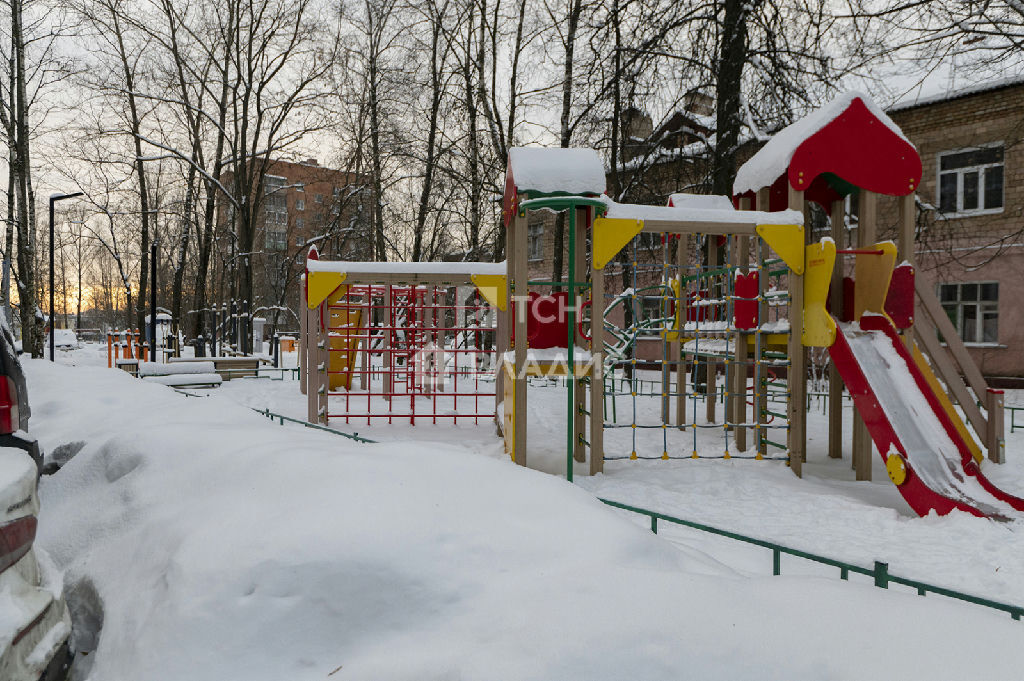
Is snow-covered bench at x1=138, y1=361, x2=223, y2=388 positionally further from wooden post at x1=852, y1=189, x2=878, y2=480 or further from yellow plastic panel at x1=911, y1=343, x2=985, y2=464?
yellow plastic panel at x1=911, y1=343, x2=985, y2=464

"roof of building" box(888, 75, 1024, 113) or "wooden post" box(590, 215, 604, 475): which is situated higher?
"roof of building" box(888, 75, 1024, 113)

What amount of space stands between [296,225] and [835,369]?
1813 inches

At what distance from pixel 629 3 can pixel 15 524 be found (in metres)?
12.0

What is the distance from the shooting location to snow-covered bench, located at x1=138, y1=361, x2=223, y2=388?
13.1 m

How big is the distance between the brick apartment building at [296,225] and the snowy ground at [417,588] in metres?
17.5

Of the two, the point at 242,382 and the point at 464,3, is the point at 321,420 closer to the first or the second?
the point at 242,382

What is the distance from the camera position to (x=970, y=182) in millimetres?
15906

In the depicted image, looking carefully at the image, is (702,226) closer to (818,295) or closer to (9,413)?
(818,295)

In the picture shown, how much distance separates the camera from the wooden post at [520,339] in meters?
6.51

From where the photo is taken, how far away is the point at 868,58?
30.7 feet

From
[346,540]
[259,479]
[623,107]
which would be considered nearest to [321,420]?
[259,479]

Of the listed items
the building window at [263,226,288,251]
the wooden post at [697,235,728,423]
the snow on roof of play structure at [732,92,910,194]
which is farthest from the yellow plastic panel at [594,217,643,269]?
the building window at [263,226,288,251]

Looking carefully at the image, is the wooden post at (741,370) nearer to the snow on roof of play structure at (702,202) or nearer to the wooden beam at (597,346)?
the snow on roof of play structure at (702,202)

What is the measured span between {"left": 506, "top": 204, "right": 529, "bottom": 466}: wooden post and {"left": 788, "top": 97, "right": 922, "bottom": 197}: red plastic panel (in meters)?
2.96
